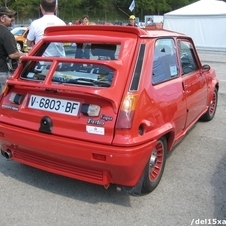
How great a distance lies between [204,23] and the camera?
21812mm

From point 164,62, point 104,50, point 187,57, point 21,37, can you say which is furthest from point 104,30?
point 21,37

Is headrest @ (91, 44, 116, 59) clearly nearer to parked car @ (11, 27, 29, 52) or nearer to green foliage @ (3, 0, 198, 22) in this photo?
parked car @ (11, 27, 29, 52)

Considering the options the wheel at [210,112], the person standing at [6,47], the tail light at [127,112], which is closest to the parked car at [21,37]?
the person standing at [6,47]

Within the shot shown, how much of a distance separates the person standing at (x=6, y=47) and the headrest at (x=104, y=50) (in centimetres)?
185

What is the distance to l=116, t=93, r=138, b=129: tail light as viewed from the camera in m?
2.82

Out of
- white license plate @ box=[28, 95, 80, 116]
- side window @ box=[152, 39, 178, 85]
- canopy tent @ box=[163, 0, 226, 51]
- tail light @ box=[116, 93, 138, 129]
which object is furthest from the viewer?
canopy tent @ box=[163, 0, 226, 51]

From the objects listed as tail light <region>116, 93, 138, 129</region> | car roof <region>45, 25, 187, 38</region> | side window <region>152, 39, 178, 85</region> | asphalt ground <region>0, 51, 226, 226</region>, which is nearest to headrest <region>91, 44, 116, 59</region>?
car roof <region>45, 25, 187, 38</region>

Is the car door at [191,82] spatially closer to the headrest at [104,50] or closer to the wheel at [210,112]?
the wheel at [210,112]

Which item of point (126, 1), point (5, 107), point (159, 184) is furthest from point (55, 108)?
point (126, 1)

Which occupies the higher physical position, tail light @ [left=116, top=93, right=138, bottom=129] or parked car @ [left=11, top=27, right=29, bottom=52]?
tail light @ [left=116, top=93, right=138, bottom=129]

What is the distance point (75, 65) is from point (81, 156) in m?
0.95

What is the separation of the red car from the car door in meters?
0.44

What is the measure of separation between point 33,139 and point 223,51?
65.3ft

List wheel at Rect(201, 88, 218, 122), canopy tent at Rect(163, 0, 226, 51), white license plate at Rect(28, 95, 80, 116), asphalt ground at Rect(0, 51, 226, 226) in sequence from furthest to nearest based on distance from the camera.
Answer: canopy tent at Rect(163, 0, 226, 51)
wheel at Rect(201, 88, 218, 122)
white license plate at Rect(28, 95, 80, 116)
asphalt ground at Rect(0, 51, 226, 226)
